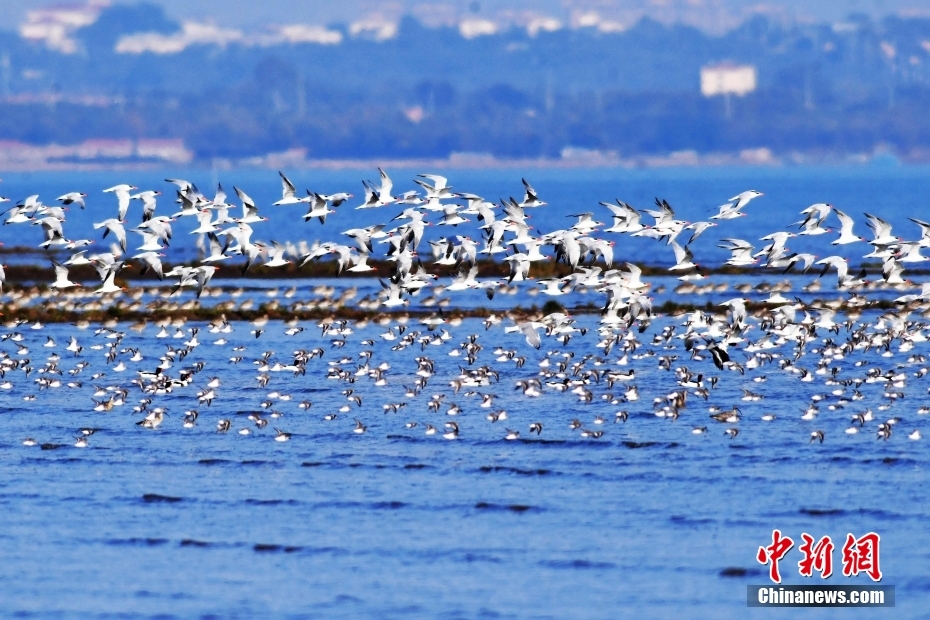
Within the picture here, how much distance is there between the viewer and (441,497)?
23453 millimetres

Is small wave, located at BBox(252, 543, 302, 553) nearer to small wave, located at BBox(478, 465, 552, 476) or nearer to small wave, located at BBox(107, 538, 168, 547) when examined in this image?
small wave, located at BBox(107, 538, 168, 547)

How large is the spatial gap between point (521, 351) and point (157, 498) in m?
15.8

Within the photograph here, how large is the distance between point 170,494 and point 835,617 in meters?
9.42

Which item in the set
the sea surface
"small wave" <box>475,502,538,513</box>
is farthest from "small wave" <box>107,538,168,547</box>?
"small wave" <box>475,502,538,513</box>

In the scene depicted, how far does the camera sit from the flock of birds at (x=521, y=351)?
98.2 feet

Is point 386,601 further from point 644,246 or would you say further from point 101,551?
point 644,246

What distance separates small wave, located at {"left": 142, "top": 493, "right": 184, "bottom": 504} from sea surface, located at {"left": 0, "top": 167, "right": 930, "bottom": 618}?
5 cm

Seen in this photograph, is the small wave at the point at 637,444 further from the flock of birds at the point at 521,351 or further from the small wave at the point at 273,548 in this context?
the small wave at the point at 273,548

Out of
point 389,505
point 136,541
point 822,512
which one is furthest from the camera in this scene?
point 389,505

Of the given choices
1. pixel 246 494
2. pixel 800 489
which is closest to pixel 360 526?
pixel 246 494

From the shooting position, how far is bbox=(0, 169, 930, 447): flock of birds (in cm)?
2992

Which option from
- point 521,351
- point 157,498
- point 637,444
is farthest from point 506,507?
point 521,351

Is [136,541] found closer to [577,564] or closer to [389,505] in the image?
[389,505]

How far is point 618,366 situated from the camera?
114 ft
